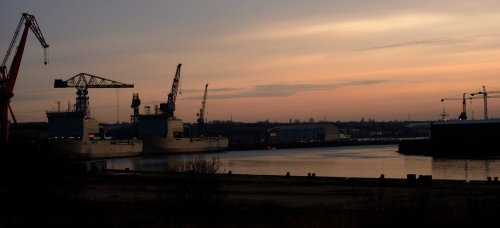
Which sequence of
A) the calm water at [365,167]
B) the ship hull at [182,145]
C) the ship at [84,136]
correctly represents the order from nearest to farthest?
the calm water at [365,167]
the ship at [84,136]
the ship hull at [182,145]

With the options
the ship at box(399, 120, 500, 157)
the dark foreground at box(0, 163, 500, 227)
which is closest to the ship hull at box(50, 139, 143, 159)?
the ship at box(399, 120, 500, 157)

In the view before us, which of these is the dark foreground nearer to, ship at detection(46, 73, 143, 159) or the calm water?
the calm water

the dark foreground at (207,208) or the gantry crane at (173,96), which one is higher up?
the gantry crane at (173,96)

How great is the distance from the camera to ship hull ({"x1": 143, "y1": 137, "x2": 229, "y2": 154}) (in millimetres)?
141000

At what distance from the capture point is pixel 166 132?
5689 inches

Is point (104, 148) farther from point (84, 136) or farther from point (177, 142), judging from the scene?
point (177, 142)

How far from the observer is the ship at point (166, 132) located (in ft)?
465

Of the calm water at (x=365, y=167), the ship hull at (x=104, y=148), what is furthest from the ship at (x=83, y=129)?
the calm water at (x=365, y=167)

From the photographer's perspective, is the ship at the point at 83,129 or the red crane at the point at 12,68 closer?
the red crane at the point at 12,68

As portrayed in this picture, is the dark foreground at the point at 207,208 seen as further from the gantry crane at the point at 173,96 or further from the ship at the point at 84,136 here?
the gantry crane at the point at 173,96

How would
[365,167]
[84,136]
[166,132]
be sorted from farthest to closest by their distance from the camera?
[166,132] < [84,136] < [365,167]

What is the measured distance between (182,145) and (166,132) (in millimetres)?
4860

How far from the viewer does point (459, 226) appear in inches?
575

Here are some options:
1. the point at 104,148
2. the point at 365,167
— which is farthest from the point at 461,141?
the point at 104,148
